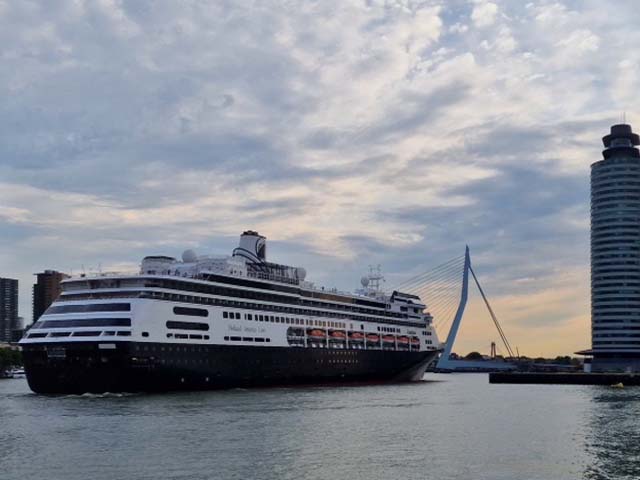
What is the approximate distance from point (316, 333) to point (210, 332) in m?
20.6

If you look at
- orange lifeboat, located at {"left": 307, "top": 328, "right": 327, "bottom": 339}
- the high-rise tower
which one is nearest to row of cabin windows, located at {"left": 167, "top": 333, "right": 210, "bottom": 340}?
orange lifeboat, located at {"left": 307, "top": 328, "right": 327, "bottom": 339}

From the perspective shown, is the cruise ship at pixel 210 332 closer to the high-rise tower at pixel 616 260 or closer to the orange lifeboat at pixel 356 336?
the orange lifeboat at pixel 356 336

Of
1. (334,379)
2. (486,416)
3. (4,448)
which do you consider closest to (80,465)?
(4,448)

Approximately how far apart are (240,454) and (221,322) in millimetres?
41479

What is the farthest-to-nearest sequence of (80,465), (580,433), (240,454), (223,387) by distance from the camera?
1. (223,387)
2. (580,433)
3. (240,454)
4. (80,465)

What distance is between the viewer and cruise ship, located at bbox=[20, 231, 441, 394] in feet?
220

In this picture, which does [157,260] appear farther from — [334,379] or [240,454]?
[240,454]

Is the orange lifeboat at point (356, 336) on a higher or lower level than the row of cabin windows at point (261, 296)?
lower

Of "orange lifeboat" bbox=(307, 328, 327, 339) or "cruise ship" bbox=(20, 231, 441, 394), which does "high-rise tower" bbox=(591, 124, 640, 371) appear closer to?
"cruise ship" bbox=(20, 231, 441, 394)

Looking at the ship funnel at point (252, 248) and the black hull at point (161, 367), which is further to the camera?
the ship funnel at point (252, 248)

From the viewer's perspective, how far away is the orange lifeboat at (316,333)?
3677 inches

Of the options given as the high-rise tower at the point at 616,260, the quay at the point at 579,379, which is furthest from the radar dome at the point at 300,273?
the high-rise tower at the point at 616,260

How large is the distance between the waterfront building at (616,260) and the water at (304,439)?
424ft

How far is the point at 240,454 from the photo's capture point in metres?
37.4
